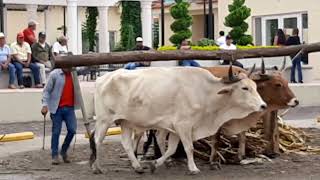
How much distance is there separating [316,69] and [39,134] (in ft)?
55.9

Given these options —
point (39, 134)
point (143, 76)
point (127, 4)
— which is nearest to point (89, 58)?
point (143, 76)

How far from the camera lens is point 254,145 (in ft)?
47.4

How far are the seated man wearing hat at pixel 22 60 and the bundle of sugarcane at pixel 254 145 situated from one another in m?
8.69

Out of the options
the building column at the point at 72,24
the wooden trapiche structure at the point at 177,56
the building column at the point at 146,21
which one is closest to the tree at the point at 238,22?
the building column at the point at 146,21

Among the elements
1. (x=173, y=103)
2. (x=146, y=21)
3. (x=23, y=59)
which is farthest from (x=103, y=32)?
(x=173, y=103)

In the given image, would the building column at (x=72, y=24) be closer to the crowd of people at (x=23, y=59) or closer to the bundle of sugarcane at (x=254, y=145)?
the crowd of people at (x=23, y=59)

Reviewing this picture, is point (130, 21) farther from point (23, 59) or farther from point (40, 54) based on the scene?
point (23, 59)

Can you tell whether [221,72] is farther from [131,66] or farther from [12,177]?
[12,177]

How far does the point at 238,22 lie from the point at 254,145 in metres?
14.6

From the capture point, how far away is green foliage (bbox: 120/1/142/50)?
1747 inches

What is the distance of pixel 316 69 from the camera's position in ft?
107

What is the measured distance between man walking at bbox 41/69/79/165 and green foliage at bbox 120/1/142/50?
3048 centimetres

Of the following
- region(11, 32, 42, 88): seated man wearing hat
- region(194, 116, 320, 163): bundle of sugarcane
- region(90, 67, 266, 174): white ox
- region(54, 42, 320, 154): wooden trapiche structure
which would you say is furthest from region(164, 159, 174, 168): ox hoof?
region(11, 32, 42, 88): seated man wearing hat

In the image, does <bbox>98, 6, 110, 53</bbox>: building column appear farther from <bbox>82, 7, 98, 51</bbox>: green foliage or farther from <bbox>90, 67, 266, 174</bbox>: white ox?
<bbox>90, 67, 266, 174</bbox>: white ox
